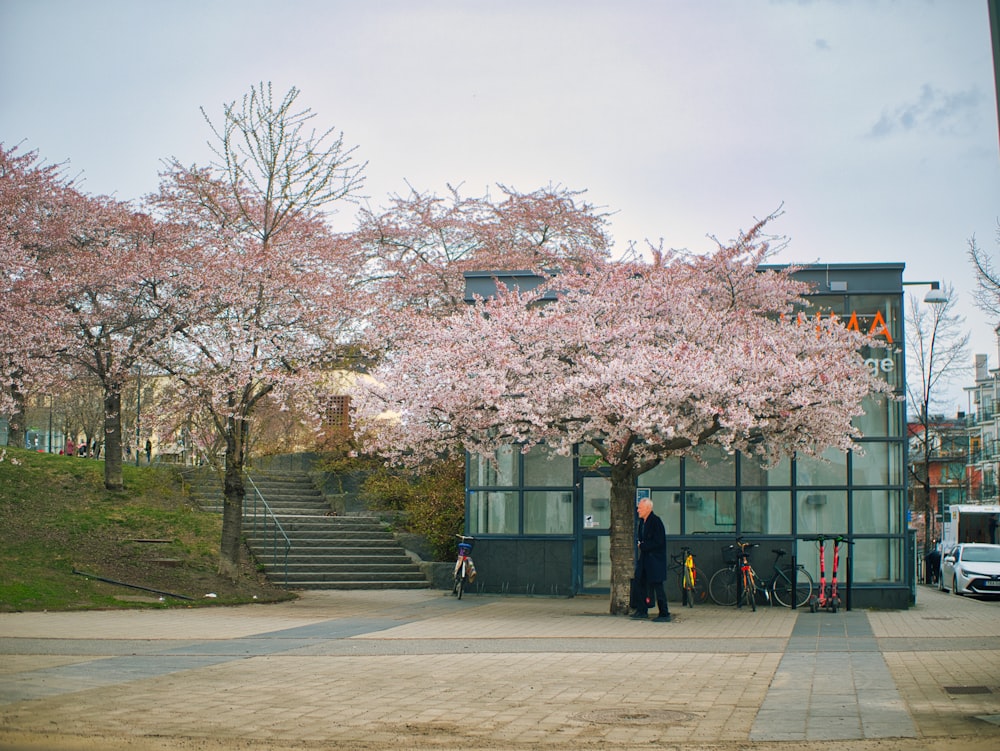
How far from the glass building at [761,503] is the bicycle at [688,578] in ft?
1.00

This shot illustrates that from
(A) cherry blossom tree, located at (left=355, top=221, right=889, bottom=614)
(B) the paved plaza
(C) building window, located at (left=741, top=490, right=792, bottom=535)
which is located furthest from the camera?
(C) building window, located at (left=741, top=490, right=792, bottom=535)

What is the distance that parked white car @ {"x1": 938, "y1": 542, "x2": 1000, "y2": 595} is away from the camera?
2798 centimetres

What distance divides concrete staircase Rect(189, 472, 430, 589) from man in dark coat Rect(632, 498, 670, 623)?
7.38 metres

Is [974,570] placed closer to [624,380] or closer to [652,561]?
[652,561]

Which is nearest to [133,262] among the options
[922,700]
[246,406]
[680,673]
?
[246,406]

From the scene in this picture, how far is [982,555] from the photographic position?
29.1 metres

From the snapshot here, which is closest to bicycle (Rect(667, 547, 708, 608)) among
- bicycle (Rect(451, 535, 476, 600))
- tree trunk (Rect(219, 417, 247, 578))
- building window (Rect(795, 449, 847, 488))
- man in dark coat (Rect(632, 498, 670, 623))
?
building window (Rect(795, 449, 847, 488))

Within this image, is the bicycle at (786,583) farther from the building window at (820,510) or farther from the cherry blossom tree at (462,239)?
the cherry blossom tree at (462,239)

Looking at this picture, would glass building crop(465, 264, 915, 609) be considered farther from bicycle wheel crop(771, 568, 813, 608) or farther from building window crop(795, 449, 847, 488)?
bicycle wheel crop(771, 568, 813, 608)

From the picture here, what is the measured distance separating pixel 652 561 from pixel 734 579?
415cm

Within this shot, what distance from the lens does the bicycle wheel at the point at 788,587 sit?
20172mm

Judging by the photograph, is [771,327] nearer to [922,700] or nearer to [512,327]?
[512,327]

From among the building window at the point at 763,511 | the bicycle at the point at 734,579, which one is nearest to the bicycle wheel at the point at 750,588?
the bicycle at the point at 734,579

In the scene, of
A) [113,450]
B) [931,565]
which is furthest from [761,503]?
[931,565]
